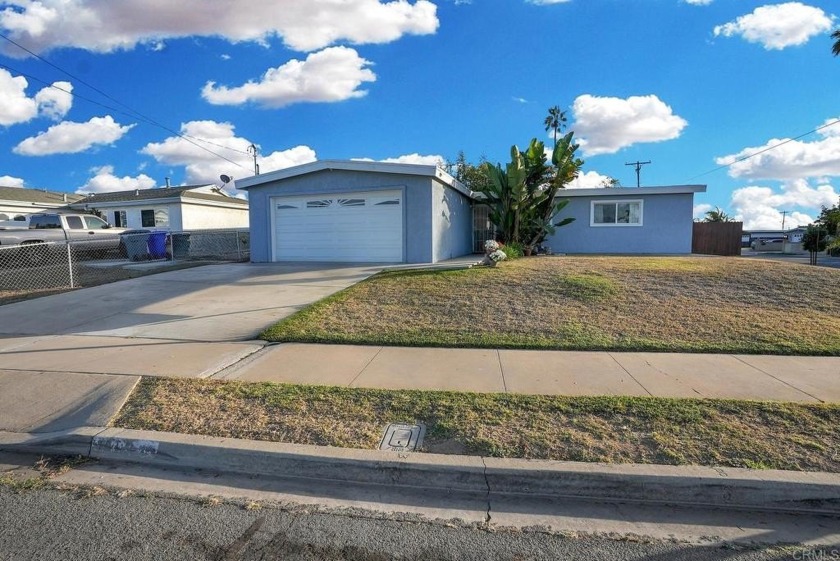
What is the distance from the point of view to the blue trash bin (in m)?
16.8

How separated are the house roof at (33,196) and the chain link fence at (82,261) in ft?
51.4

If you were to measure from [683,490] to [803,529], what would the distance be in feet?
2.18

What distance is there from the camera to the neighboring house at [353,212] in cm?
1378

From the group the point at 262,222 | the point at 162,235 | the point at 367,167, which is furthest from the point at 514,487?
the point at 162,235

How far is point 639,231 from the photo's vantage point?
749 inches

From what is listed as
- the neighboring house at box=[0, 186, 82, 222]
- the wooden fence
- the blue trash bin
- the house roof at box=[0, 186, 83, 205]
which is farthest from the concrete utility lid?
the house roof at box=[0, 186, 83, 205]

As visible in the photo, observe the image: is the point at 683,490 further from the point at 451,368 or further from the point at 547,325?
the point at 547,325

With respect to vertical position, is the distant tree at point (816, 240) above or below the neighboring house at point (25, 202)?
below

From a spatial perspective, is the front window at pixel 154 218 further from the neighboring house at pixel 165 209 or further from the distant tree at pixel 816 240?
the distant tree at pixel 816 240

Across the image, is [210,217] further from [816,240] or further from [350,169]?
[816,240]

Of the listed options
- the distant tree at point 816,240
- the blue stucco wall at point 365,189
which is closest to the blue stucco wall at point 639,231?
the blue stucco wall at point 365,189

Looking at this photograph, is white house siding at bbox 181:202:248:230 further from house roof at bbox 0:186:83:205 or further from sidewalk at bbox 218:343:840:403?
sidewalk at bbox 218:343:840:403

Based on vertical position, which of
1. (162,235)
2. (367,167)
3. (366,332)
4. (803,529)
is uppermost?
(367,167)

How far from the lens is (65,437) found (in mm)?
3986
